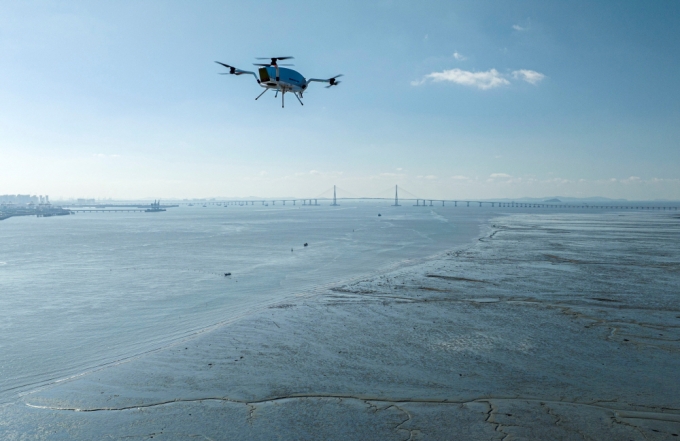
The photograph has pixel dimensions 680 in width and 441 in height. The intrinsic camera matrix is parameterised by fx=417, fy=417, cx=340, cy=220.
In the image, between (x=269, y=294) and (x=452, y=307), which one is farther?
(x=269, y=294)

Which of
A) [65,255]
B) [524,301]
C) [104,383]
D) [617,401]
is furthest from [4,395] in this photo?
[65,255]

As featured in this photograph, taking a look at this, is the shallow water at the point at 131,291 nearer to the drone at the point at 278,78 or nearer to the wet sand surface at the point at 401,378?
the wet sand surface at the point at 401,378

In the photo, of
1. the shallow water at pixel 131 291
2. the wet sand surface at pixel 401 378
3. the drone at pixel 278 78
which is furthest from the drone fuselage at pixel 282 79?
the shallow water at pixel 131 291

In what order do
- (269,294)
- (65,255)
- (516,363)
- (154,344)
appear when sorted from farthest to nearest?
(65,255) → (269,294) → (154,344) → (516,363)

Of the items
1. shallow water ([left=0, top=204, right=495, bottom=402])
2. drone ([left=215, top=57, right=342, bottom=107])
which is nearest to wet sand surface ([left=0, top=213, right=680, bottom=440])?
shallow water ([left=0, top=204, right=495, bottom=402])

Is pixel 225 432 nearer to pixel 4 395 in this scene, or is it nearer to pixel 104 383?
pixel 104 383

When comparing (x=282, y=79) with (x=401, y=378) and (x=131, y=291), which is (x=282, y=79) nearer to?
(x=401, y=378)

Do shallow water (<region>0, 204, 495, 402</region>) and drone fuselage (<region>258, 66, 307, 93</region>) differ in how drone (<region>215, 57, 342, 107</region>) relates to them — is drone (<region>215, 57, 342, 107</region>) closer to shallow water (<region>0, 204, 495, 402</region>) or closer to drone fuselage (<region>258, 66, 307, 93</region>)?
drone fuselage (<region>258, 66, 307, 93</region>)

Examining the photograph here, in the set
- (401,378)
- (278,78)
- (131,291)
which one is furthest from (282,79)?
(131,291)

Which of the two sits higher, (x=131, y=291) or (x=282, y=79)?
(x=282, y=79)
